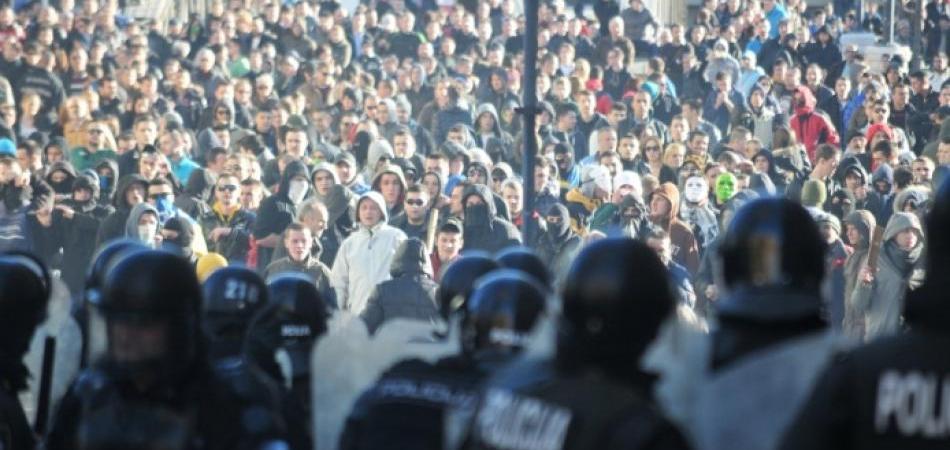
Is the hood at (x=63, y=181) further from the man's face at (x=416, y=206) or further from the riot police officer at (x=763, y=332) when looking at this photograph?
the riot police officer at (x=763, y=332)

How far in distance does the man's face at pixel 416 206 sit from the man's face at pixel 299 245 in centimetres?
119

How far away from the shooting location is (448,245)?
1166cm

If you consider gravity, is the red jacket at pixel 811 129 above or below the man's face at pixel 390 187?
above

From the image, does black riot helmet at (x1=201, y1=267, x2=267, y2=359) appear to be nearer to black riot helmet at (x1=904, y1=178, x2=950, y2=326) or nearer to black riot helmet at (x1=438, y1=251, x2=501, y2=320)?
black riot helmet at (x1=438, y1=251, x2=501, y2=320)

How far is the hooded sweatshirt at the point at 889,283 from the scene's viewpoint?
10.9 m

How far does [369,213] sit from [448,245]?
706 mm

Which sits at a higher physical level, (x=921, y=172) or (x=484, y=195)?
(x=921, y=172)

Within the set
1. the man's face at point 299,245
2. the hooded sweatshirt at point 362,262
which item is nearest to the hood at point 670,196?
the hooded sweatshirt at point 362,262

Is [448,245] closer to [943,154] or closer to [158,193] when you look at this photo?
[158,193]

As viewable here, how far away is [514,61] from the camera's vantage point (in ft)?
61.4

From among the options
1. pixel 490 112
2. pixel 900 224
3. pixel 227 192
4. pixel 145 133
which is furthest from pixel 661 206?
pixel 145 133

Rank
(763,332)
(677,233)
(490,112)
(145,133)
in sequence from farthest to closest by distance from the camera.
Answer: (490,112) → (145,133) → (677,233) → (763,332)

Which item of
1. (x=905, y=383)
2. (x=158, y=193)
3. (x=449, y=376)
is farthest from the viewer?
(x=158, y=193)

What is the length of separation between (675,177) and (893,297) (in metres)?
3.46
